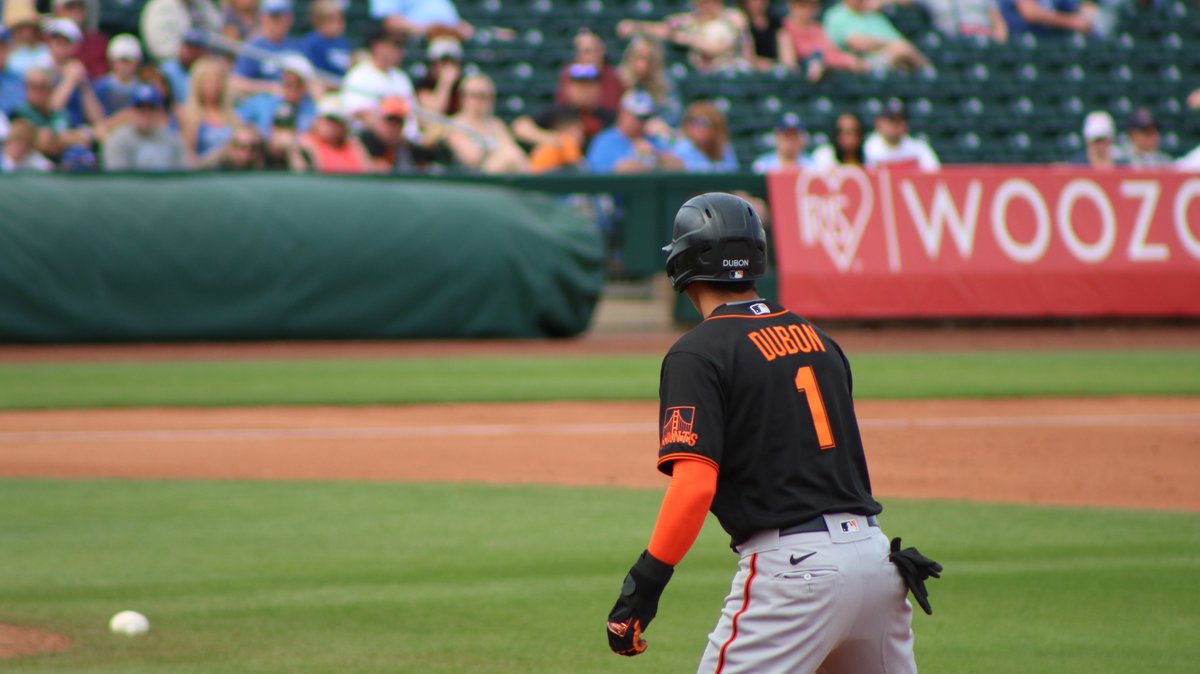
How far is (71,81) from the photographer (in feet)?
54.0

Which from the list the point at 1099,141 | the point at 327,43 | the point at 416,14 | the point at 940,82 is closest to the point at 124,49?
the point at 327,43

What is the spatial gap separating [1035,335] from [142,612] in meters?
13.0

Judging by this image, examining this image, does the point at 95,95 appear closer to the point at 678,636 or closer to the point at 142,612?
the point at 142,612

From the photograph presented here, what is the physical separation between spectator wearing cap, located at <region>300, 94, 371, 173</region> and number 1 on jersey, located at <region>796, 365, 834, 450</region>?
13.5 metres

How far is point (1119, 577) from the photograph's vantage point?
656 centimetres

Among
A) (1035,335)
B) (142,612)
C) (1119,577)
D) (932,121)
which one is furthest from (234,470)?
(932,121)

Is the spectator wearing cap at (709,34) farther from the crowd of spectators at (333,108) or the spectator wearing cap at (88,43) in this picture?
the spectator wearing cap at (88,43)

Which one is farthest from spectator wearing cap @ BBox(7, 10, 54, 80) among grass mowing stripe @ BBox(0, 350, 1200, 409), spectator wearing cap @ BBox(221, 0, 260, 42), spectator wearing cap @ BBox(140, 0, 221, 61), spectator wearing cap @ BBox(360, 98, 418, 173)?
grass mowing stripe @ BBox(0, 350, 1200, 409)

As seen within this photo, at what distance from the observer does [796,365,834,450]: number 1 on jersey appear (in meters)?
3.60

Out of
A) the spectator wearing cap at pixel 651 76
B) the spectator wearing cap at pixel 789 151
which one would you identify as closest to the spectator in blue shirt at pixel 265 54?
the spectator wearing cap at pixel 651 76

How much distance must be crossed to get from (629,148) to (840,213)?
268cm

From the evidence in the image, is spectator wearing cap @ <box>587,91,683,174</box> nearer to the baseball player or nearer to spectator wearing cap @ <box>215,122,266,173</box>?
spectator wearing cap @ <box>215,122,266,173</box>

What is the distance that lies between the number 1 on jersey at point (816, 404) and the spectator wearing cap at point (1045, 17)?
21.6m

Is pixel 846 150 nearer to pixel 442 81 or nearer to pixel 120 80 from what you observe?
pixel 442 81
